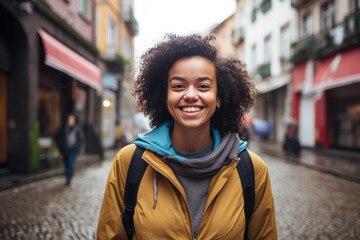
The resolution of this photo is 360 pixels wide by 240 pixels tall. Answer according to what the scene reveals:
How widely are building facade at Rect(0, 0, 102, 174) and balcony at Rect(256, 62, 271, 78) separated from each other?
14.5m

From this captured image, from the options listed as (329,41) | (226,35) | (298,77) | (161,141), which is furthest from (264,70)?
(161,141)

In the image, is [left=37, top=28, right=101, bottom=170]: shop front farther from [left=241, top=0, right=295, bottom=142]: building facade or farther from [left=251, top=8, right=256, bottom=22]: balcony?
[left=251, top=8, right=256, bottom=22]: balcony

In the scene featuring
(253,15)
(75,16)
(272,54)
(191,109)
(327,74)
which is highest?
(253,15)

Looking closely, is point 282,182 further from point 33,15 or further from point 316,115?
point 316,115

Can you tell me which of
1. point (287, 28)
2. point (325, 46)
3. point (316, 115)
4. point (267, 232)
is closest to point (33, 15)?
point (267, 232)

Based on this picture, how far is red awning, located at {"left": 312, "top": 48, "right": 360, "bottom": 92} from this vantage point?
12.2 m

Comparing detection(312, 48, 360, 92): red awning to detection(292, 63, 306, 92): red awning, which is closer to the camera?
detection(312, 48, 360, 92): red awning

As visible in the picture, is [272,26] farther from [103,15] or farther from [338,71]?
[103,15]

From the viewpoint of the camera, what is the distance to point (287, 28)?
19.8 metres

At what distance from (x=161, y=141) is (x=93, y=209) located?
12.9 ft

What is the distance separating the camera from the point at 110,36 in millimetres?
18719

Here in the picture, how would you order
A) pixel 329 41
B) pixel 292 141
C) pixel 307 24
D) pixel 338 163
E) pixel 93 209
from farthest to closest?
pixel 307 24 < pixel 329 41 < pixel 292 141 < pixel 338 163 < pixel 93 209

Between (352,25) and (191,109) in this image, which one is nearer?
(191,109)

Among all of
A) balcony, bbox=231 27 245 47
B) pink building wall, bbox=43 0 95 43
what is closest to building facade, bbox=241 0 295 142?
balcony, bbox=231 27 245 47
